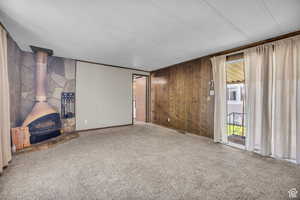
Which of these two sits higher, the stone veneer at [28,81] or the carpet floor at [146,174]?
the stone veneer at [28,81]

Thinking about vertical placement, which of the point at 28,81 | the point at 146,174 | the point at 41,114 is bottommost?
the point at 146,174

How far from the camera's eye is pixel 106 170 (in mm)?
2004

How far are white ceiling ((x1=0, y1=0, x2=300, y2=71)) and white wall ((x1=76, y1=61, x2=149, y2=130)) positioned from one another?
1.35 m

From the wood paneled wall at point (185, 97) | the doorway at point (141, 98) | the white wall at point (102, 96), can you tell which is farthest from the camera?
the doorway at point (141, 98)

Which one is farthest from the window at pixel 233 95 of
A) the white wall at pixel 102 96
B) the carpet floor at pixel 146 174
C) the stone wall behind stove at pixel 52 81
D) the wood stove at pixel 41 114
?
the wood stove at pixel 41 114

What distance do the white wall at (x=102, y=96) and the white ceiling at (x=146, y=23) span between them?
1349mm

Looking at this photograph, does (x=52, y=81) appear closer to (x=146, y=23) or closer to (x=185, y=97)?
(x=146, y=23)

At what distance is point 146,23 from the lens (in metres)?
2.04

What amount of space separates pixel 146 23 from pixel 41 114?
133 inches

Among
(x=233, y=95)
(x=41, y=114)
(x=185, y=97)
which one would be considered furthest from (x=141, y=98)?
(x=233, y=95)

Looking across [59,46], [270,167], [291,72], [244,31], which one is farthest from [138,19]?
[270,167]

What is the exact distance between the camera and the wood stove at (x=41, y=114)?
3047 mm

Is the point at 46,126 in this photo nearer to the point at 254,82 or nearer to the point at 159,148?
the point at 159,148

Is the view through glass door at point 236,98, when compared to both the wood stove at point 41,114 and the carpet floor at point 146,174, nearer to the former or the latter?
the carpet floor at point 146,174
